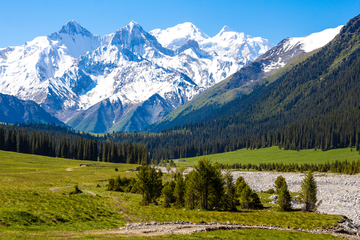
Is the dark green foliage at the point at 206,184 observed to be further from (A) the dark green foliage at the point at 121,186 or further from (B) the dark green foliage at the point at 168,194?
(A) the dark green foliage at the point at 121,186

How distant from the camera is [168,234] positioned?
34469 millimetres

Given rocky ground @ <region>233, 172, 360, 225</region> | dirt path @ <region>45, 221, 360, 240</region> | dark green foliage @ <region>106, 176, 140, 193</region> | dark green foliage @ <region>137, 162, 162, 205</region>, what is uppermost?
dark green foliage @ <region>137, 162, 162, 205</region>

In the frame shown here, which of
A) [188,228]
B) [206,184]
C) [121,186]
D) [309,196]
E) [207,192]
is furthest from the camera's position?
[121,186]

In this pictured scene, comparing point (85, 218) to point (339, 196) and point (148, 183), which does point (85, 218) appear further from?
point (339, 196)

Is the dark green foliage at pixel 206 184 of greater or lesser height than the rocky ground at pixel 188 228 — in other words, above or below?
above

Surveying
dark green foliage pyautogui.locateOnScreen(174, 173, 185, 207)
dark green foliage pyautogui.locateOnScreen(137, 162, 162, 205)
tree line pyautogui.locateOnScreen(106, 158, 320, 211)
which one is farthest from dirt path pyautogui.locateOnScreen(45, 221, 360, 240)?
dark green foliage pyautogui.locateOnScreen(137, 162, 162, 205)

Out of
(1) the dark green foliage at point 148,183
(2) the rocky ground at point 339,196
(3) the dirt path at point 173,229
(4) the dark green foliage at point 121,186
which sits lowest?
(2) the rocky ground at point 339,196

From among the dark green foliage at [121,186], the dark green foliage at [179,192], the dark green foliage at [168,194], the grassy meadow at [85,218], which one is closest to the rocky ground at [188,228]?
the grassy meadow at [85,218]

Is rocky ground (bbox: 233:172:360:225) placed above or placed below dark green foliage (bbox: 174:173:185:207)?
below

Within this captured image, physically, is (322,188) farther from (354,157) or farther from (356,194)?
(354,157)

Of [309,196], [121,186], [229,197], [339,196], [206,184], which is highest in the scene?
[206,184]

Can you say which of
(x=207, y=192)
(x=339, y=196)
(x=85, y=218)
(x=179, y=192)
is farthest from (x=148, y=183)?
(x=339, y=196)

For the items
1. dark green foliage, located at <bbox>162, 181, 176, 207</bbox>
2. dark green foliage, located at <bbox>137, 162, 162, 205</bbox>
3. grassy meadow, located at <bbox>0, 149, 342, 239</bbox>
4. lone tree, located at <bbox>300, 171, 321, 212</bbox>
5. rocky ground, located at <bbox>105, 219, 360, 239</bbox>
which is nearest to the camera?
grassy meadow, located at <bbox>0, 149, 342, 239</bbox>

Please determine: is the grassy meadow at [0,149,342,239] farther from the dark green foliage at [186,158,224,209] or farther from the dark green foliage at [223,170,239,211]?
the dark green foliage at [223,170,239,211]
